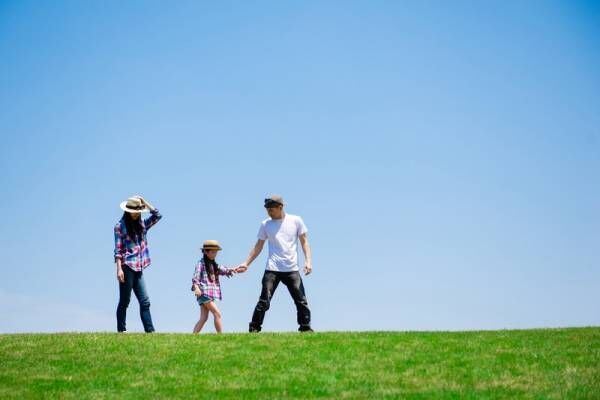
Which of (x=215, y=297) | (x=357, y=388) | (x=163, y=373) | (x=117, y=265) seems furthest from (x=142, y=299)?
(x=357, y=388)

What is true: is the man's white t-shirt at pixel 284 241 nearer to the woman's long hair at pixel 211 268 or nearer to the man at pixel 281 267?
the man at pixel 281 267

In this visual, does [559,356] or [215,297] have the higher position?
[215,297]

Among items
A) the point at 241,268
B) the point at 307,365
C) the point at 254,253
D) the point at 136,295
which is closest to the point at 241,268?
the point at 241,268

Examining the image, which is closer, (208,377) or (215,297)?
(208,377)

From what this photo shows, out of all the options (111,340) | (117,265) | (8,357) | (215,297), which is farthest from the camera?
(215,297)

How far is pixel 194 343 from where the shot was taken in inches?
611

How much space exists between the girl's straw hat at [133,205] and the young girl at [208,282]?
2259 millimetres

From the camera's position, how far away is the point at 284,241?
17.8 metres

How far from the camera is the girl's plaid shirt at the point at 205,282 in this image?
63.4ft

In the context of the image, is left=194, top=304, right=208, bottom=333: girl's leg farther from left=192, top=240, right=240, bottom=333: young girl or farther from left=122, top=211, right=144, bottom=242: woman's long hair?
left=122, top=211, right=144, bottom=242: woman's long hair

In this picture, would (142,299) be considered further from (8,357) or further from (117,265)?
(8,357)

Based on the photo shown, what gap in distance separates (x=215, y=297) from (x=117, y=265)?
9.39ft

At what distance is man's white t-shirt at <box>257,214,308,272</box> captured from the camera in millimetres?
17828

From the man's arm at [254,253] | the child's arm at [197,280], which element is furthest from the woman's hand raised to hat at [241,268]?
the child's arm at [197,280]
